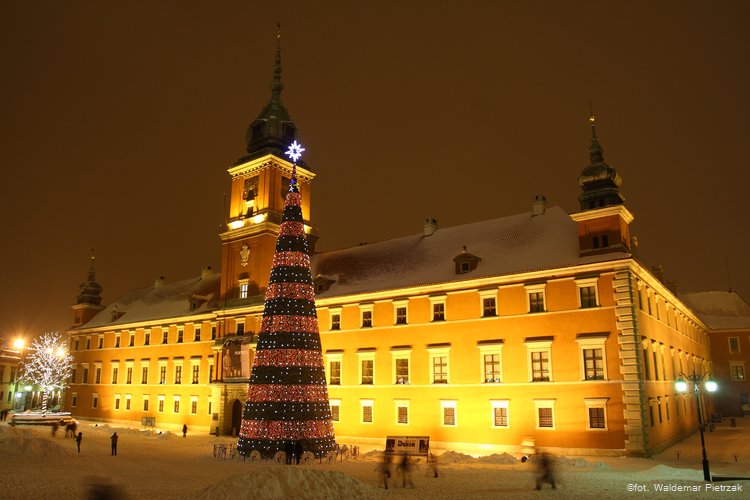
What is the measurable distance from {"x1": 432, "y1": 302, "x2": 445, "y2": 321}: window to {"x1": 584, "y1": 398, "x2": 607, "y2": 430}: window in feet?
31.4

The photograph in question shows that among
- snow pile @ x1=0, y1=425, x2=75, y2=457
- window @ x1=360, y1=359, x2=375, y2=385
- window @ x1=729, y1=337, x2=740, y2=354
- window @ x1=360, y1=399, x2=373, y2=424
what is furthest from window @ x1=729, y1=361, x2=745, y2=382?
snow pile @ x1=0, y1=425, x2=75, y2=457

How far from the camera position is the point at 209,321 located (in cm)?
4869

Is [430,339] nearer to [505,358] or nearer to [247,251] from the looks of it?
[505,358]

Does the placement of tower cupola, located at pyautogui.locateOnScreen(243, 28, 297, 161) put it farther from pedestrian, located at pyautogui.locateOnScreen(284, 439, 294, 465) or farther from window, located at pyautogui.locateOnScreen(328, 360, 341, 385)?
pedestrian, located at pyautogui.locateOnScreen(284, 439, 294, 465)

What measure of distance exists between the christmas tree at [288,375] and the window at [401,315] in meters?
9.55

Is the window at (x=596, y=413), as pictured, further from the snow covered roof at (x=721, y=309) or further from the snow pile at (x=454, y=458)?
the snow covered roof at (x=721, y=309)

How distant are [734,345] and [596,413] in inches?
1592

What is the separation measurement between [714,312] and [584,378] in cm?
4242

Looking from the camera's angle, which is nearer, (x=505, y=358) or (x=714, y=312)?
(x=505, y=358)

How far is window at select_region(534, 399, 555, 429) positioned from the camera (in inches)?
1164

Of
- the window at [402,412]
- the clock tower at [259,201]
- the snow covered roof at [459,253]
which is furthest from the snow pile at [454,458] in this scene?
the clock tower at [259,201]

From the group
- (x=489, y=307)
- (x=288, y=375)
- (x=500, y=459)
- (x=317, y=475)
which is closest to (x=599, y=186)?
(x=489, y=307)

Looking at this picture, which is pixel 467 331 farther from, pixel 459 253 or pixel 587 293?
pixel 587 293

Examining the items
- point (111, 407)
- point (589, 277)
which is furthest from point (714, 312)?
point (111, 407)
